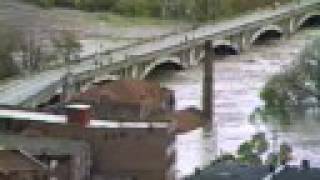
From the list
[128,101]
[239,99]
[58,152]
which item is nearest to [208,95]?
[239,99]

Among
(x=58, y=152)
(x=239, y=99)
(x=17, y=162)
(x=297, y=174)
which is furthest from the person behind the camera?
(x=239, y=99)

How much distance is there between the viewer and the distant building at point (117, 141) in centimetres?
2419

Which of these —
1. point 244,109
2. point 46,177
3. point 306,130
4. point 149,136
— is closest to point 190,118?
point 306,130

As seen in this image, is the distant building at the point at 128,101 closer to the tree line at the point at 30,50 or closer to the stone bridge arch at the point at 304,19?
the tree line at the point at 30,50

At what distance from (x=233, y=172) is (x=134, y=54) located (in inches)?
1108

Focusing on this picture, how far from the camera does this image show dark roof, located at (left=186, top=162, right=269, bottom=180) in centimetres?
2503

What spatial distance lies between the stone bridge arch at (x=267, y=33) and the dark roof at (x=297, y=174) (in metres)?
35.7

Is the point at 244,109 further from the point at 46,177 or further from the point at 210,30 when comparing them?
the point at 46,177

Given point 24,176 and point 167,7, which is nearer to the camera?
point 24,176

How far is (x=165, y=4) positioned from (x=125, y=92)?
34.1m

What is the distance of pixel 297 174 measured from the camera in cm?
2542

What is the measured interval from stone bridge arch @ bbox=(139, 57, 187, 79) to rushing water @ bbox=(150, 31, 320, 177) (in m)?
0.51

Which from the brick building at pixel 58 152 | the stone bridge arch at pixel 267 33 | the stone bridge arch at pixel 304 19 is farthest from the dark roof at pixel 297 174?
the stone bridge arch at pixel 304 19

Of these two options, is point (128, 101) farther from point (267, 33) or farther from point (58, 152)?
point (267, 33)
